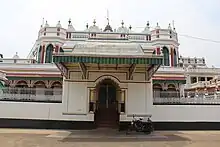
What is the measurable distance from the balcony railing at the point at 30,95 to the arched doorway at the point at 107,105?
2.47 m

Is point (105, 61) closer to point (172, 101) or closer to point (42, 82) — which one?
point (172, 101)

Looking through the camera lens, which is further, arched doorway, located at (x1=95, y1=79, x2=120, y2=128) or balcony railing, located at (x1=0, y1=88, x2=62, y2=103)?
arched doorway, located at (x1=95, y1=79, x2=120, y2=128)

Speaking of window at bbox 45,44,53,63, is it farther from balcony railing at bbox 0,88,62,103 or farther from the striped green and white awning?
the striped green and white awning

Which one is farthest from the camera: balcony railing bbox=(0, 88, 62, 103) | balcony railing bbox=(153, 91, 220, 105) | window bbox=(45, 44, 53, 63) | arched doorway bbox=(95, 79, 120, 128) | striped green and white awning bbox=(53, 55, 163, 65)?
window bbox=(45, 44, 53, 63)

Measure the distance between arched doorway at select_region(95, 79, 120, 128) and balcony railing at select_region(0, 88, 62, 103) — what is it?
247cm

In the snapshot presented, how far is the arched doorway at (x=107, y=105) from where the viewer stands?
43.1 ft

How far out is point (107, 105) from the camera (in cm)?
1513

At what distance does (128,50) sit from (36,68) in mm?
12154

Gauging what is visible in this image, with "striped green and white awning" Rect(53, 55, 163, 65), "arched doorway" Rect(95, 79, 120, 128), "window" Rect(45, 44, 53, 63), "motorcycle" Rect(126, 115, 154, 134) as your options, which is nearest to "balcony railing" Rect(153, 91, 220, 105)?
"motorcycle" Rect(126, 115, 154, 134)

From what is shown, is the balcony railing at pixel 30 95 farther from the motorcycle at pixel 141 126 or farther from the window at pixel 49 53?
the window at pixel 49 53

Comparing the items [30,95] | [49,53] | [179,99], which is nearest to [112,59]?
[179,99]

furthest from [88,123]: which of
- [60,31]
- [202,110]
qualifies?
[60,31]

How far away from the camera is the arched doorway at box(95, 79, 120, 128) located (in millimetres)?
13125

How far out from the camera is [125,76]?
1257 cm
